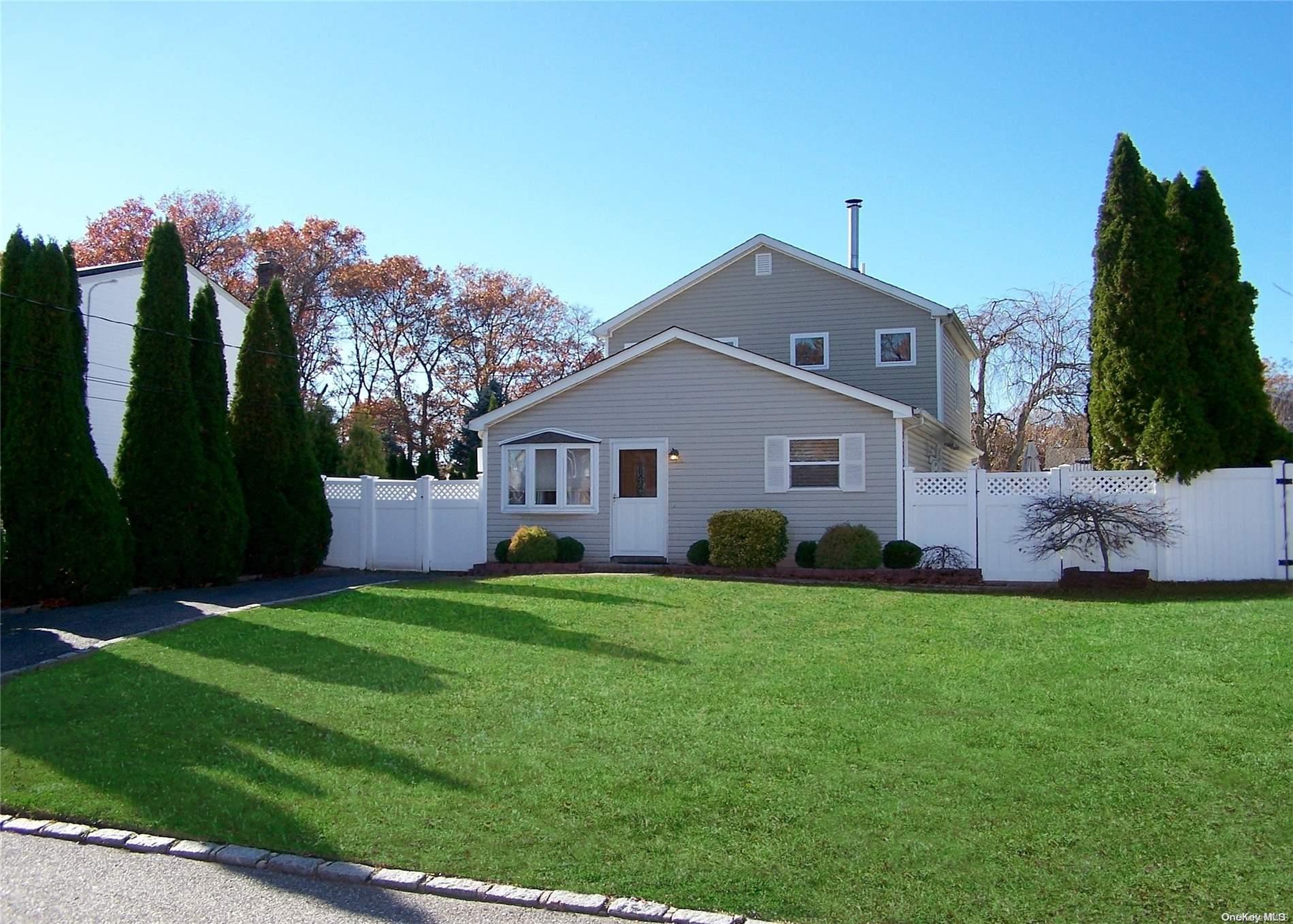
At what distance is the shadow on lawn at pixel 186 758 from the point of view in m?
5.74

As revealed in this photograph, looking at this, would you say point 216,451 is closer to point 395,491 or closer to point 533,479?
point 395,491

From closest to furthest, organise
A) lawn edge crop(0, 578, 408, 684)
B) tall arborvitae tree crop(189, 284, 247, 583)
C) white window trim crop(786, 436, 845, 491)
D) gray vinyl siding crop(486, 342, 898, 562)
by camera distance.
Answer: lawn edge crop(0, 578, 408, 684) → tall arborvitae tree crop(189, 284, 247, 583) → gray vinyl siding crop(486, 342, 898, 562) → white window trim crop(786, 436, 845, 491)

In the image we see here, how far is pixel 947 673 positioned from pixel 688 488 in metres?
10.4

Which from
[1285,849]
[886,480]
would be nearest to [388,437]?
[886,480]

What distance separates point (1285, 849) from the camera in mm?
4762

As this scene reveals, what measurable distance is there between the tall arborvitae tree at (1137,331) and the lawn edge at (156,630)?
1215cm

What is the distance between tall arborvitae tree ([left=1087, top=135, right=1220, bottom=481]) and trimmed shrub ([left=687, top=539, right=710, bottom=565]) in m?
6.80

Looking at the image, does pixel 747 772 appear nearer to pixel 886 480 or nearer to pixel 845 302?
pixel 886 480

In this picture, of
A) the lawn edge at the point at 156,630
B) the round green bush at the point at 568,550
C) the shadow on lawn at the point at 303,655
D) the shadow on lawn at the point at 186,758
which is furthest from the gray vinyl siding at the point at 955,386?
the shadow on lawn at the point at 186,758

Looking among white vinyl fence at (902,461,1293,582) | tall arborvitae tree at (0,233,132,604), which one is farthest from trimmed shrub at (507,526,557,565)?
tall arborvitae tree at (0,233,132,604)

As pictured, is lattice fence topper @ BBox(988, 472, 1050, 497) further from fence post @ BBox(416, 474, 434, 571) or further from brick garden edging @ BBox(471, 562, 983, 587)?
fence post @ BBox(416, 474, 434, 571)

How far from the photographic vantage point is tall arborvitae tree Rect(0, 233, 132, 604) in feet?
44.6

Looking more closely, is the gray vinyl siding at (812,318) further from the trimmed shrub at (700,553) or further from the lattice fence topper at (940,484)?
the trimmed shrub at (700,553)

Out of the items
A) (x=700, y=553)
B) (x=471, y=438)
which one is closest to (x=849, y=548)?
(x=700, y=553)
